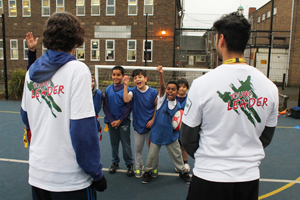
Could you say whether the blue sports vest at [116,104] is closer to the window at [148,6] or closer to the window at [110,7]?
the window at [148,6]

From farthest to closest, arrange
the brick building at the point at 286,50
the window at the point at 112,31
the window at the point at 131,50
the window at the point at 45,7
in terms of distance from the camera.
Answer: the window at the point at 45,7, the window at the point at 131,50, the window at the point at 112,31, the brick building at the point at 286,50

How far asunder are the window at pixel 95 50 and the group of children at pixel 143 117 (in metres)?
19.2

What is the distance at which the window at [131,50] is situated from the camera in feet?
71.6

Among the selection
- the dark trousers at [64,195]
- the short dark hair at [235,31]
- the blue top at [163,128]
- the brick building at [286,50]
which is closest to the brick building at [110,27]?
the brick building at [286,50]

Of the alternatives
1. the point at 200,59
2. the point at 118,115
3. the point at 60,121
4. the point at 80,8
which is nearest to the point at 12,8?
the point at 80,8

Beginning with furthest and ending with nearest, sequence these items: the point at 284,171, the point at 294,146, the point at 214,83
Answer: the point at 294,146 < the point at 284,171 < the point at 214,83

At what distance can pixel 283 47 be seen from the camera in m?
21.9

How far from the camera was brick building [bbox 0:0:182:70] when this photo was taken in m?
21.0

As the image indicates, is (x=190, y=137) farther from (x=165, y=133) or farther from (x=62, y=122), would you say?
(x=165, y=133)

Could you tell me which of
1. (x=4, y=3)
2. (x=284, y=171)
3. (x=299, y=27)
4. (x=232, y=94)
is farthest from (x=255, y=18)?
(x=232, y=94)

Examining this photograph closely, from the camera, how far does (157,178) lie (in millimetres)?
4016

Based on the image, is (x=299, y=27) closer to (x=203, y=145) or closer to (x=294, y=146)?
(x=294, y=146)

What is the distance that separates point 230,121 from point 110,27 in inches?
856

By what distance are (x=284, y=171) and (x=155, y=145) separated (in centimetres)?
246
